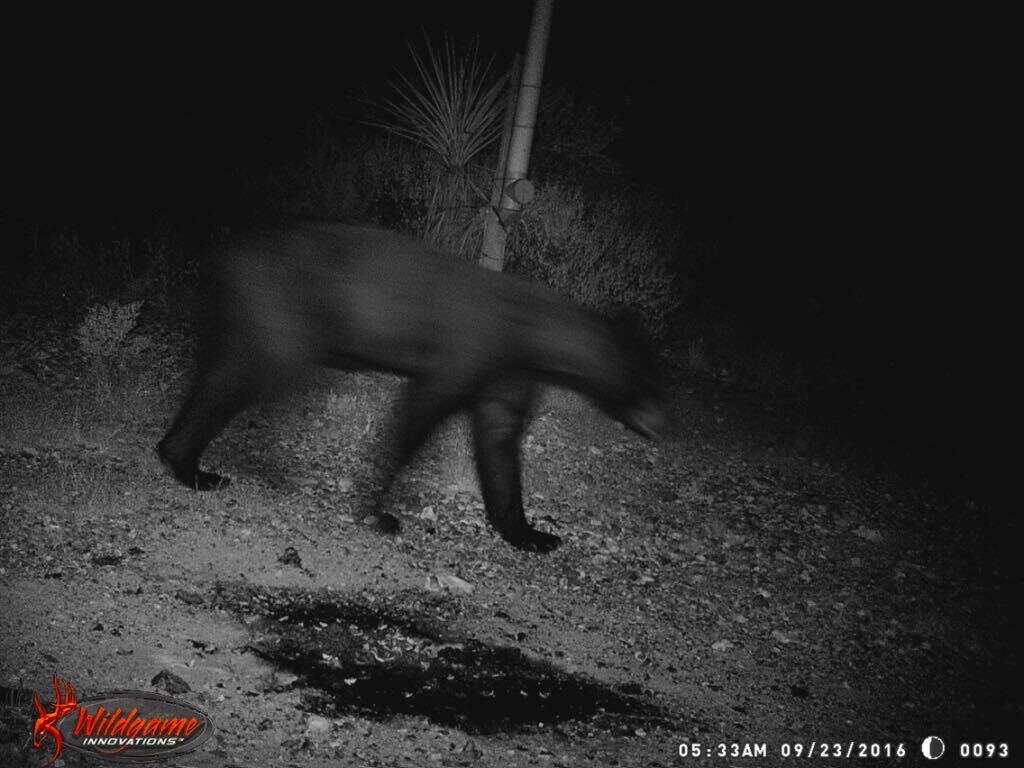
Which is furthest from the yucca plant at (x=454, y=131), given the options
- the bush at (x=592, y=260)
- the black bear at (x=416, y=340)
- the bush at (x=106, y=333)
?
the black bear at (x=416, y=340)

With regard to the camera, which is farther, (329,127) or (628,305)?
(329,127)

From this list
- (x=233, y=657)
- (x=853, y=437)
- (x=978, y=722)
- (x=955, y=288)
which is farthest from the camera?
(x=955, y=288)

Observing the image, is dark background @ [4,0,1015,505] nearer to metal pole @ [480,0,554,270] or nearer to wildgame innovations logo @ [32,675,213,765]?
metal pole @ [480,0,554,270]

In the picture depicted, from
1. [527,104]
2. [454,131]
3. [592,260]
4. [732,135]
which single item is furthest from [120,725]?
[732,135]

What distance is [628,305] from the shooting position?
7977 mm

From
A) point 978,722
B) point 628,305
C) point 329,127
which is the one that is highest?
point 329,127

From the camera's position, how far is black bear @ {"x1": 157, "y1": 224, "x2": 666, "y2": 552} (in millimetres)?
3576

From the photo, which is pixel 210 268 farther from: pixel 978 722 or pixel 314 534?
pixel 978 722

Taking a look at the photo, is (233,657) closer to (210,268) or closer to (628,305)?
(210,268)

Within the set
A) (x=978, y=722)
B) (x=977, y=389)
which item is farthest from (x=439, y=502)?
(x=977, y=389)

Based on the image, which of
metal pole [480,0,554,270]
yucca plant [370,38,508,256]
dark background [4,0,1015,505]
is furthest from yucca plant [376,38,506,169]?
metal pole [480,0,554,270]

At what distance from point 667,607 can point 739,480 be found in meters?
1.78

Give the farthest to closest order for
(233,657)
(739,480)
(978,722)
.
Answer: (739,480) → (978,722) → (233,657)

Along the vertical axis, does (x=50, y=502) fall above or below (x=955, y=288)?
below
